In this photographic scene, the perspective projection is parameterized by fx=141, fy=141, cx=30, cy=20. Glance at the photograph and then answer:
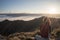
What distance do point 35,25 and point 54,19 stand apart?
415 millimetres

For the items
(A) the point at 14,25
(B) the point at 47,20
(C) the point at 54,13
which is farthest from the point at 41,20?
(A) the point at 14,25

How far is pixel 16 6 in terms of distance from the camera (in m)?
2.92

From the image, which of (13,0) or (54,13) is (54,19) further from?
(13,0)

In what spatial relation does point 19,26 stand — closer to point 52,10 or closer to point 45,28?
point 45,28

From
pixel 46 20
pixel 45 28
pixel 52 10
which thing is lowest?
pixel 45 28

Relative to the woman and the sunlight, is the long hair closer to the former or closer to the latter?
the woman

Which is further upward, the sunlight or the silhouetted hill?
the sunlight

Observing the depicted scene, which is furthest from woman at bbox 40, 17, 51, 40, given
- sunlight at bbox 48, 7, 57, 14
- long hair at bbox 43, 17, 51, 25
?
sunlight at bbox 48, 7, 57, 14

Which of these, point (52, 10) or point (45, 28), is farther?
point (52, 10)

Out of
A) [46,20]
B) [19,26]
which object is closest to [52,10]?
[46,20]

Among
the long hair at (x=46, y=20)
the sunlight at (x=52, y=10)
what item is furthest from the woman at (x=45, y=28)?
the sunlight at (x=52, y=10)

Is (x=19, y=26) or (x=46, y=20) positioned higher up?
(x=46, y=20)

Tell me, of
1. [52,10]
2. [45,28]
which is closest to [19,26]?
[45,28]

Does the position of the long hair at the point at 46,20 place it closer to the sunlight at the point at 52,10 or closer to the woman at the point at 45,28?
the woman at the point at 45,28
